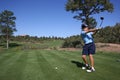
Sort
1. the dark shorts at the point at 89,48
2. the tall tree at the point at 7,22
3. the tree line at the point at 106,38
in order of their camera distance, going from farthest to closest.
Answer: the tall tree at the point at 7,22 < the tree line at the point at 106,38 < the dark shorts at the point at 89,48

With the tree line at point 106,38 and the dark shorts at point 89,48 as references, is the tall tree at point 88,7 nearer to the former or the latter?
the tree line at point 106,38

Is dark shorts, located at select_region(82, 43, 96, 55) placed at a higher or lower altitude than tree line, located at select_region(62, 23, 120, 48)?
lower

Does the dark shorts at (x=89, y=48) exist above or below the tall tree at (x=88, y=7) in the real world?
below

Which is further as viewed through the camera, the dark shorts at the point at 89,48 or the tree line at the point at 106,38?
the tree line at the point at 106,38

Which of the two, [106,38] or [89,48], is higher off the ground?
[106,38]

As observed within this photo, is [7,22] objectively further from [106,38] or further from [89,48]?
[89,48]

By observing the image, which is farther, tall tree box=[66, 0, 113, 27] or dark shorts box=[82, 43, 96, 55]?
tall tree box=[66, 0, 113, 27]

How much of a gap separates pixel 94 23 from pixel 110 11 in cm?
389

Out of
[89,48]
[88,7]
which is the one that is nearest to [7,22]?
[88,7]

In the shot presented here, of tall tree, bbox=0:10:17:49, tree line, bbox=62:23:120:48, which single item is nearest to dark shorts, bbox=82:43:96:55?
tree line, bbox=62:23:120:48

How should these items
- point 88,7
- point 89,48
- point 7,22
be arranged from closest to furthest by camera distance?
point 89,48
point 88,7
point 7,22

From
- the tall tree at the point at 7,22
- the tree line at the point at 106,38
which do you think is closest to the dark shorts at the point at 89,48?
the tree line at the point at 106,38

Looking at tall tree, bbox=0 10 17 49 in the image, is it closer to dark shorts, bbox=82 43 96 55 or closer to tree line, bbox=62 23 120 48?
tree line, bbox=62 23 120 48

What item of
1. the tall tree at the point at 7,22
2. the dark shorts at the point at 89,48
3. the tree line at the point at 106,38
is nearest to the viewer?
the dark shorts at the point at 89,48
